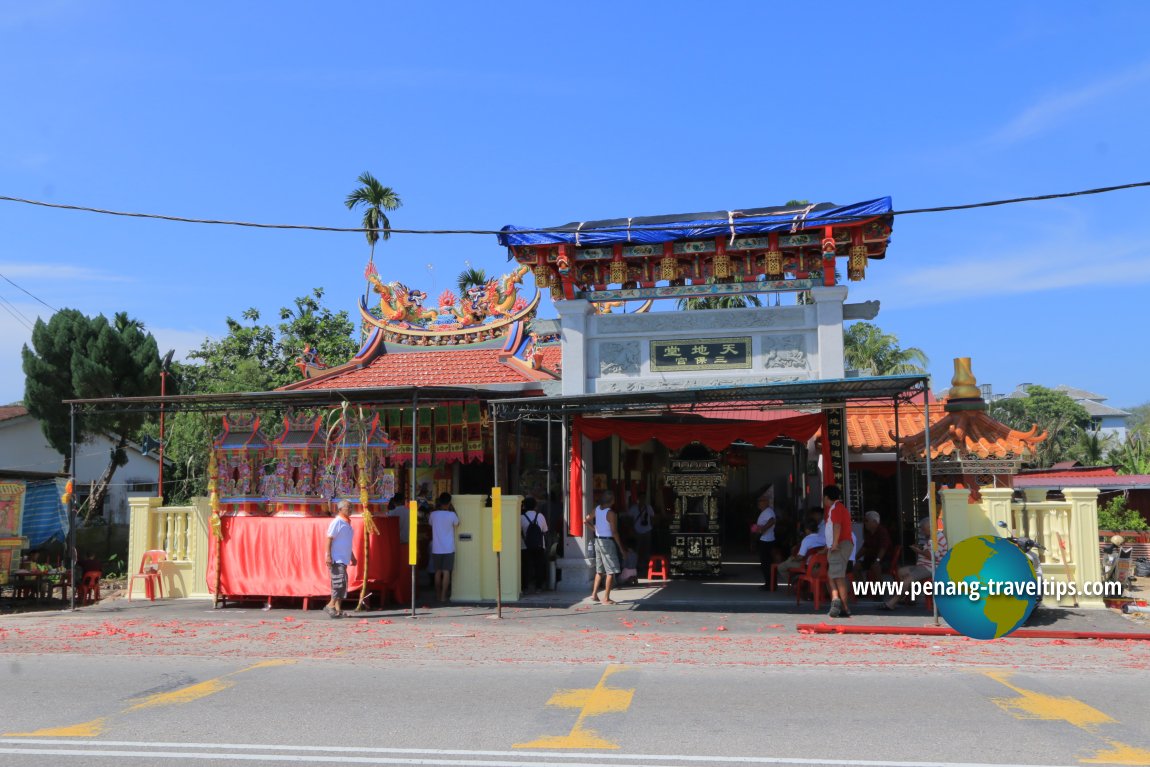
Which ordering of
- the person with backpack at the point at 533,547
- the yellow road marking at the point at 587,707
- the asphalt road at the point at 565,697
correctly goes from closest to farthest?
the asphalt road at the point at 565,697
the yellow road marking at the point at 587,707
the person with backpack at the point at 533,547

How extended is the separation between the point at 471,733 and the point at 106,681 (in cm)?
403

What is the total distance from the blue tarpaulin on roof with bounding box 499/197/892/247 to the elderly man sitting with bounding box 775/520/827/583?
444 centimetres

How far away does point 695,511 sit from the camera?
56.3ft

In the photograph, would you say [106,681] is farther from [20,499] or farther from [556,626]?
[20,499]

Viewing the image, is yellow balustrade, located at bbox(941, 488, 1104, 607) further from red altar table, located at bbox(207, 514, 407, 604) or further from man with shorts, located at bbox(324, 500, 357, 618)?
man with shorts, located at bbox(324, 500, 357, 618)

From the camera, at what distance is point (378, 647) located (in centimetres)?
1059

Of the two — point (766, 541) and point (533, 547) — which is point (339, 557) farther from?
point (766, 541)

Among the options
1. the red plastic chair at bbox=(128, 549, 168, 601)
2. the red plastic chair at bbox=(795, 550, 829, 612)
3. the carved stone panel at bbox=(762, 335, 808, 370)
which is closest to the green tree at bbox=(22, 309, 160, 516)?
the red plastic chair at bbox=(128, 549, 168, 601)

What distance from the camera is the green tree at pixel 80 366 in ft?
94.4

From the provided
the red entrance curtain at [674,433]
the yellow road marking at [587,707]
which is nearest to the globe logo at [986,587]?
the red entrance curtain at [674,433]

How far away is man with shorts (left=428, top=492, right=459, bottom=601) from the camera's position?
14.2 meters

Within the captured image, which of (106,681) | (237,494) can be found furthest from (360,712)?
(237,494)

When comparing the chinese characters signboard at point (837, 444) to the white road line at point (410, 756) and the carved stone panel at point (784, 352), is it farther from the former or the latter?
the white road line at point (410, 756)

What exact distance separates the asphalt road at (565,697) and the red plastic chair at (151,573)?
3546 mm
